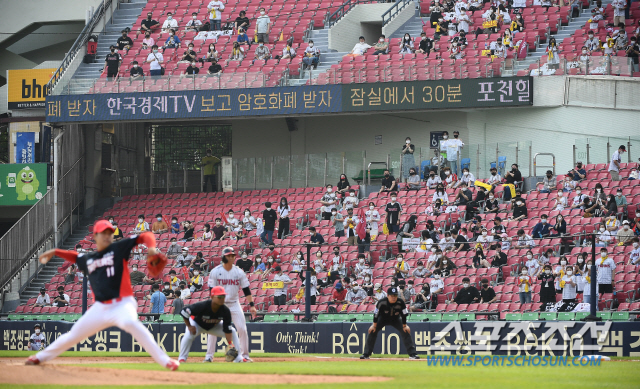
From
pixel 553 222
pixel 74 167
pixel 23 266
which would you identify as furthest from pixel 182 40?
pixel 553 222

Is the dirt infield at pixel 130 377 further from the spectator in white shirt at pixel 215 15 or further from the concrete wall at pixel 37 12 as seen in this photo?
the concrete wall at pixel 37 12

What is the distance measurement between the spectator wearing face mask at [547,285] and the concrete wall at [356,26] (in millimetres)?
17108

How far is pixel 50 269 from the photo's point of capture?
3086cm

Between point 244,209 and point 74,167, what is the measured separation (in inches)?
300

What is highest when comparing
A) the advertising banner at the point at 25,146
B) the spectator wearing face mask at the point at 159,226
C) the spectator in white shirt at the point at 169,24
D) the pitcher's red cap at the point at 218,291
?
the spectator in white shirt at the point at 169,24

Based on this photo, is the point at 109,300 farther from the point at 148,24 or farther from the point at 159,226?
the point at 148,24

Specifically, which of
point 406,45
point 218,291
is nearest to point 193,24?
point 406,45

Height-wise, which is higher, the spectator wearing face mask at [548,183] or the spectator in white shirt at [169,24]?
the spectator in white shirt at [169,24]

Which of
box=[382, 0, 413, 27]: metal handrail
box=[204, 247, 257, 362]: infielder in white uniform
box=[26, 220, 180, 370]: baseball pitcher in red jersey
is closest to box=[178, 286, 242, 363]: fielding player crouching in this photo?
box=[204, 247, 257, 362]: infielder in white uniform

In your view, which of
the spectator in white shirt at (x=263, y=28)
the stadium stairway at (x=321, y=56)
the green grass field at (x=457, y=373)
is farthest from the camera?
the spectator in white shirt at (x=263, y=28)

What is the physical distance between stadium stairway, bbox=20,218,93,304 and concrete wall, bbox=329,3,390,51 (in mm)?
11961

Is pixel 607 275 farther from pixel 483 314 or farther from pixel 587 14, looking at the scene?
pixel 587 14

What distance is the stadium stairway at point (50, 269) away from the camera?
29520 millimetres

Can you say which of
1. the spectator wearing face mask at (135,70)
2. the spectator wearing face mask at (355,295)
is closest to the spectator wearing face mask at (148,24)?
the spectator wearing face mask at (135,70)
